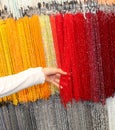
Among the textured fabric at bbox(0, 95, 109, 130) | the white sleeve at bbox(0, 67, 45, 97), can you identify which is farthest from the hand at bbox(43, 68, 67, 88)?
the textured fabric at bbox(0, 95, 109, 130)

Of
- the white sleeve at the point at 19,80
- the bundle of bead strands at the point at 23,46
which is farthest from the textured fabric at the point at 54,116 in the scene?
the white sleeve at the point at 19,80

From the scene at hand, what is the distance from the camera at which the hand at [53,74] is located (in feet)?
3.11

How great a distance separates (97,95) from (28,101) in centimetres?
31

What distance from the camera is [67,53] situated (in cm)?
100

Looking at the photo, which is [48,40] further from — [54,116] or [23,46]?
[54,116]

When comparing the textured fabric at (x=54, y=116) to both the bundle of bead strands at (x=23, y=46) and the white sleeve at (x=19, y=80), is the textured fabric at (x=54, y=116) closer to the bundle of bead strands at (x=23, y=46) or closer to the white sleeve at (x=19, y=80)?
the bundle of bead strands at (x=23, y=46)

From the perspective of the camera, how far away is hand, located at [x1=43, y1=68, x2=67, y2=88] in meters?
0.95

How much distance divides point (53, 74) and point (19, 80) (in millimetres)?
139

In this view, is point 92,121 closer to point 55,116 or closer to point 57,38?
point 55,116

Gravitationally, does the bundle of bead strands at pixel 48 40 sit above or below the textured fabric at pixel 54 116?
above

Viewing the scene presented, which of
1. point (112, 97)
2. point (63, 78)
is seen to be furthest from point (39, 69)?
point (112, 97)

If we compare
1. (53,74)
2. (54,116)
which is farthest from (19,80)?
(54,116)

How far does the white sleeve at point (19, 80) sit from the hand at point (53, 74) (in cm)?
2

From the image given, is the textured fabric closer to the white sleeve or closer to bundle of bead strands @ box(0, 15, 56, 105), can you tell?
bundle of bead strands @ box(0, 15, 56, 105)
